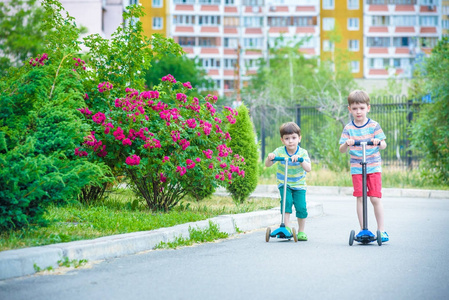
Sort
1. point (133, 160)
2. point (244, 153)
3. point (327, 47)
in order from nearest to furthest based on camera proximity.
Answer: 1. point (133, 160)
2. point (244, 153)
3. point (327, 47)

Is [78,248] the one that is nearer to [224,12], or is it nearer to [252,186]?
[252,186]

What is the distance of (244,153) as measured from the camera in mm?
13375

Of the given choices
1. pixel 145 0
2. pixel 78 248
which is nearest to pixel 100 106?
pixel 78 248

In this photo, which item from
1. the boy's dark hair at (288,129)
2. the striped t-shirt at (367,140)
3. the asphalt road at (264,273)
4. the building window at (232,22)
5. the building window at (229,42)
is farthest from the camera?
the building window at (229,42)

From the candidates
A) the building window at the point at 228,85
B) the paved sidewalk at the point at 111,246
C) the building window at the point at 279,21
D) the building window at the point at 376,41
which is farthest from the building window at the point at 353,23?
the paved sidewalk at the point at 111,246

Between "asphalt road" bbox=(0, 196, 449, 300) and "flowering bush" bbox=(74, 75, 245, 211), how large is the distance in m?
1.44

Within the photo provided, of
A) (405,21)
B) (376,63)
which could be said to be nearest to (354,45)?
(376,63)

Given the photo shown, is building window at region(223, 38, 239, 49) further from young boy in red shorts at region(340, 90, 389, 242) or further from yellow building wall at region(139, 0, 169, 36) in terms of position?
young boy in red shorts at region(340, 90, 389, 242)

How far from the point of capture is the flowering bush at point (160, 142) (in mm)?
9625

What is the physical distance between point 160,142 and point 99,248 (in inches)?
118

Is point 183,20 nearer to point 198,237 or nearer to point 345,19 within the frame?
point 345,19

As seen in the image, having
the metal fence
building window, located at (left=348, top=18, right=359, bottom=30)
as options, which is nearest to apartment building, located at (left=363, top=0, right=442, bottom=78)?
building window, located at (left=348, top=18, right=359, bottom=30)

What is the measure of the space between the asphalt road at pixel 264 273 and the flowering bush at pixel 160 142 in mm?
1439

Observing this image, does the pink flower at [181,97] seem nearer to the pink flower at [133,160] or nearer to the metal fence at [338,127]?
the pink flower at [133,160]
